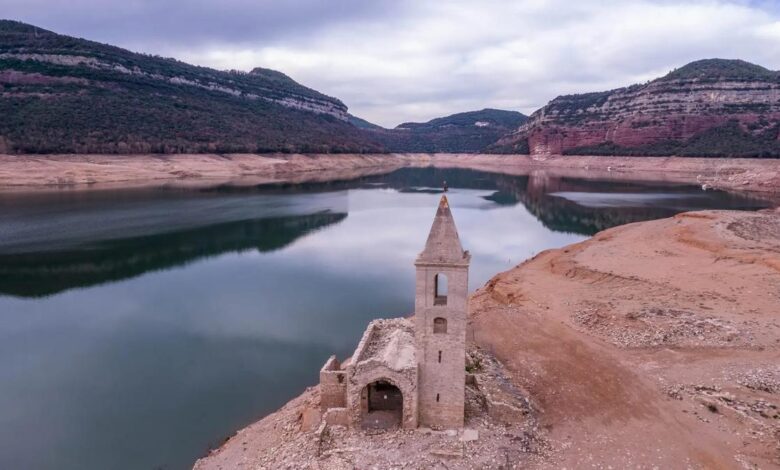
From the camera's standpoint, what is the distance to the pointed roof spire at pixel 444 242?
40.4 ft

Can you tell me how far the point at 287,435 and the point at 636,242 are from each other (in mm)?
31177

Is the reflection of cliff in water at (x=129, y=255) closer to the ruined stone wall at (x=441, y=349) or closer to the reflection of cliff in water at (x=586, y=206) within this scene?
the ruined stone wall at (x=441, y=349)

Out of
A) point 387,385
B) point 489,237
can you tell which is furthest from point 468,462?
point 489,237

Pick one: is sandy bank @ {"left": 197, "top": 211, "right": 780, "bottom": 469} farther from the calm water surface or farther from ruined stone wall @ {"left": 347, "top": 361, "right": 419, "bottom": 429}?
the calm water surface

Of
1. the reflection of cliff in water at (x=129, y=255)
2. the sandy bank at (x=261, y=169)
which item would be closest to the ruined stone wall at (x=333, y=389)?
the reflection of cliff in water at (x=129, y=255)

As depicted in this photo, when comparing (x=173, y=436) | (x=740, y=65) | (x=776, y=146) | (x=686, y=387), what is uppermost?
(x=740, y=65)

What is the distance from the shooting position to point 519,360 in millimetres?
18438

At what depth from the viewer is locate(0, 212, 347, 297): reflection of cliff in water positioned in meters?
30.8

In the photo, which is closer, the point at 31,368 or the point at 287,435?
the point at 287,435

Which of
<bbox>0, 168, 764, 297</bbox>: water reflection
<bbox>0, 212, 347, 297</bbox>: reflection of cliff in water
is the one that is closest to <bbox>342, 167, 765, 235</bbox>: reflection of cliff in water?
<bbox>0, 168, 764, 297</bbox>: water reflection

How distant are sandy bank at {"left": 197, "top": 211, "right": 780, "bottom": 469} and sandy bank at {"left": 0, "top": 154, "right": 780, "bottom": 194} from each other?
64.3m

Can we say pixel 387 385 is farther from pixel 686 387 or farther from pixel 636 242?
pixel 636 242

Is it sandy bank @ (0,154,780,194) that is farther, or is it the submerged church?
sandy bank @ (0,154,780,194)

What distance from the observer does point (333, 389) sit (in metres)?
14.2
